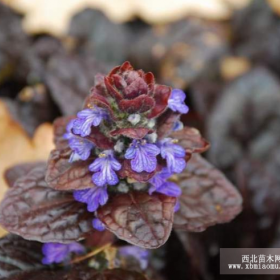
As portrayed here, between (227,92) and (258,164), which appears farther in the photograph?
(227,92)

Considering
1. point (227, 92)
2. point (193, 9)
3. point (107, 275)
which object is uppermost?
point (193, 9)

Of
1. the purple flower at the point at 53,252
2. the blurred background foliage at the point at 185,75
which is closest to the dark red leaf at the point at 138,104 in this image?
the purple flower at the point at 53,252

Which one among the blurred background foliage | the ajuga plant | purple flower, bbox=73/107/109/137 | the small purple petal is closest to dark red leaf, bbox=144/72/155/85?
the ajuga plant

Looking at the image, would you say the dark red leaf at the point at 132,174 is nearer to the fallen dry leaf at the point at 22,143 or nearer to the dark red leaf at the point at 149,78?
the dark red leaf at the point at 149,78

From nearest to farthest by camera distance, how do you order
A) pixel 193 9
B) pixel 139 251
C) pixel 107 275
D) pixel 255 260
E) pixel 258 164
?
1. pixel 107 275
2. pixel 139 251
3. pixel 255 260
4. pixel 258 164
5. pixel 193 9

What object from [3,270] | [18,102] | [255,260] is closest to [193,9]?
[18,102]

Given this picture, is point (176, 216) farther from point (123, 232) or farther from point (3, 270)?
point (3, 270)
